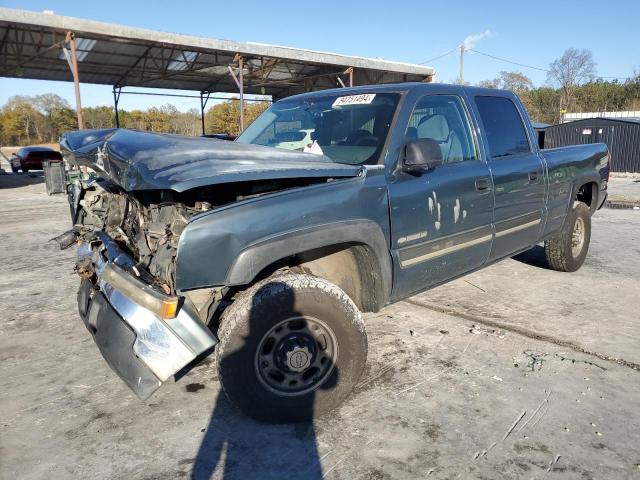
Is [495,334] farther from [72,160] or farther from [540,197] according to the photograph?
[72,160]

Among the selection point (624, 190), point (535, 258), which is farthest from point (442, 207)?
point (624, 190)

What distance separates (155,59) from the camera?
19297 mm

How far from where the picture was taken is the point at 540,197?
14.3 feet

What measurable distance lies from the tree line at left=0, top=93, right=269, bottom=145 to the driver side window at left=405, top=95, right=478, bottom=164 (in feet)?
134

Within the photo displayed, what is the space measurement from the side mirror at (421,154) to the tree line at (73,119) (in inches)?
1630

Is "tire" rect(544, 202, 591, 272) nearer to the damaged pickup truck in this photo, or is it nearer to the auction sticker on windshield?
the damaged pickup truck

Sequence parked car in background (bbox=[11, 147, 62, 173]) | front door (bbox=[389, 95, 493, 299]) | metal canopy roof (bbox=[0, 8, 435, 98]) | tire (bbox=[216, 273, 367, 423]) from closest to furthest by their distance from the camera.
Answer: tire (bbox=[216, 273, 367, 423])
front door (bbox=[389, 95, 493, 299])
metal canopy roof (bbox=[0, 8, 435, 98])
parked car in background (bbox=[11, 147, 62, 173])

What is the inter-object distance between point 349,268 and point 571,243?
3.40 metres

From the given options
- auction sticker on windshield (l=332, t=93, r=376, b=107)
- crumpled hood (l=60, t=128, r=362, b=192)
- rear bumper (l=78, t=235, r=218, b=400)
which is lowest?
rear bumper (l=78, t=235, r=218, b=400)

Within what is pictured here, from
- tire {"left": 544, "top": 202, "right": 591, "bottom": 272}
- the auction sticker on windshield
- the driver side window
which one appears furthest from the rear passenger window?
tire {"left": 544, "top": 202, "right": 591, "bottom": 272}

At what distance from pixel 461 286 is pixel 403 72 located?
18.3m

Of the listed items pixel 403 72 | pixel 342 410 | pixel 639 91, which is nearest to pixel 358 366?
pixel 342 410

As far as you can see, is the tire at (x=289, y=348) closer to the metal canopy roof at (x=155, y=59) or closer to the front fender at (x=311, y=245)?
the front fender at (x=311, y=245)

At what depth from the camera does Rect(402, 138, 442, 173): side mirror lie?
2.91 meters
